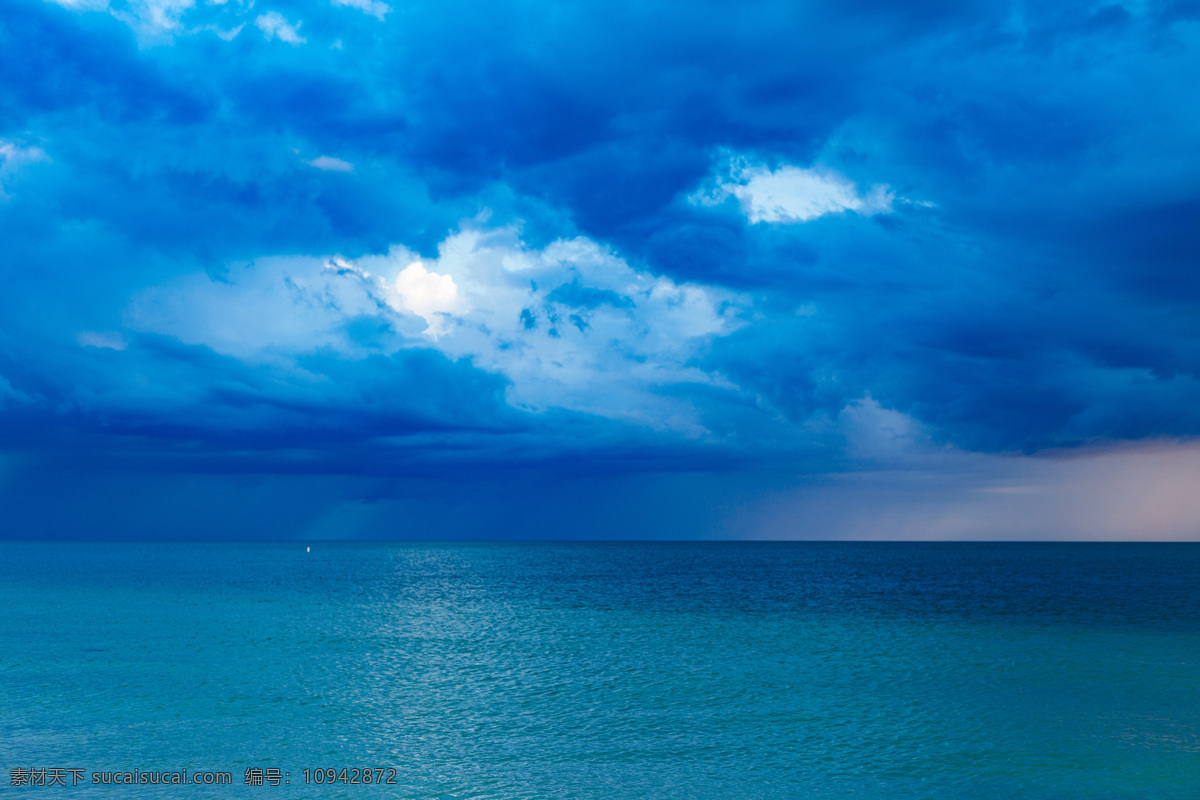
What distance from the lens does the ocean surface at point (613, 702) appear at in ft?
84.0

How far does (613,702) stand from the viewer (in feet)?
117

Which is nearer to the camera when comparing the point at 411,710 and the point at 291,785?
the point at 291,785

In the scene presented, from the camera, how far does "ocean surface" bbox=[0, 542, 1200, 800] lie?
84.0 ft

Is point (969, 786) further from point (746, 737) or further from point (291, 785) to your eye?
point (291, 785)

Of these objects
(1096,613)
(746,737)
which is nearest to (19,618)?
(746,737)

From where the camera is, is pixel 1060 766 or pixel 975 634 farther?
pixel 975 634

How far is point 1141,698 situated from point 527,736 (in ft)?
96.1

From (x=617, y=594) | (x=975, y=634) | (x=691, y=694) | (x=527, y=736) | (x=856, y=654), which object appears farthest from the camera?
(x=617, y=594)

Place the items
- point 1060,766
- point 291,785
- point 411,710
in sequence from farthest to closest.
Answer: point 411,710 < point 1060,766 < point 291,785

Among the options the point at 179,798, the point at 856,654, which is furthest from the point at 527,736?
the point at 856,654

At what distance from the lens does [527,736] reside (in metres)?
30.0

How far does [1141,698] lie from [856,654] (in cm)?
1541

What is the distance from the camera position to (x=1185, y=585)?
123 m

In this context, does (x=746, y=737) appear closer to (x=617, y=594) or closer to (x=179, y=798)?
(x=179, y=798)
